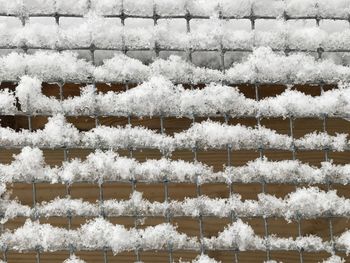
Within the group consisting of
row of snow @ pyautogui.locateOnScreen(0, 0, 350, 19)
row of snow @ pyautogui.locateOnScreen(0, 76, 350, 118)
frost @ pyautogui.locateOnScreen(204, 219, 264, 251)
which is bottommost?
frost @ pyautogui.locateOnScreen(204, 219, 264, 251)

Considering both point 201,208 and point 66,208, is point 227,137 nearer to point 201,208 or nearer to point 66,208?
point 201,208

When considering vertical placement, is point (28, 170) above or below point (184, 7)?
below

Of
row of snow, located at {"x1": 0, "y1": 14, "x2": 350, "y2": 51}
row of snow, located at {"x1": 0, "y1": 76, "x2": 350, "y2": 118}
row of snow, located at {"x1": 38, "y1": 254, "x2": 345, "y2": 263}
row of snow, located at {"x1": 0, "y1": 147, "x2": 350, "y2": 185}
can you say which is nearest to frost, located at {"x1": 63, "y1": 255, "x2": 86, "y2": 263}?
row of snow, located at {"x1": 38, "y1": 254, "x2": 345, "y2": 263}

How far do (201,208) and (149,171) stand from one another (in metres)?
0.11

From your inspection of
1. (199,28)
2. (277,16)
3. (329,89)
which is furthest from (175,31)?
(329,89)

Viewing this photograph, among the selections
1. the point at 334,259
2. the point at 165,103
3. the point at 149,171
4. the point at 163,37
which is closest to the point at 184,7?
the point at 163,37

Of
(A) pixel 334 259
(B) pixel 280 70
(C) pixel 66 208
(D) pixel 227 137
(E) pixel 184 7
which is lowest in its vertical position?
(A) pixel 334 259

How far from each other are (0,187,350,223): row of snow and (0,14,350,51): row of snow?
0.82ft

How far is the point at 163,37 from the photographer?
1.03 m

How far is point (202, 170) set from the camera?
101 cm

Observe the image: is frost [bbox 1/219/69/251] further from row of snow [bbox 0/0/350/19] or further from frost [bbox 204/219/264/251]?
row of snow [bbox 0/0/350/19]

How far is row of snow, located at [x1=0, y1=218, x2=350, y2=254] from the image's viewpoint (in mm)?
995

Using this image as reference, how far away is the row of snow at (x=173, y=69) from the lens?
101 centimetres

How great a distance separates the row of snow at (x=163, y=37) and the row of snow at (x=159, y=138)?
131 mm
